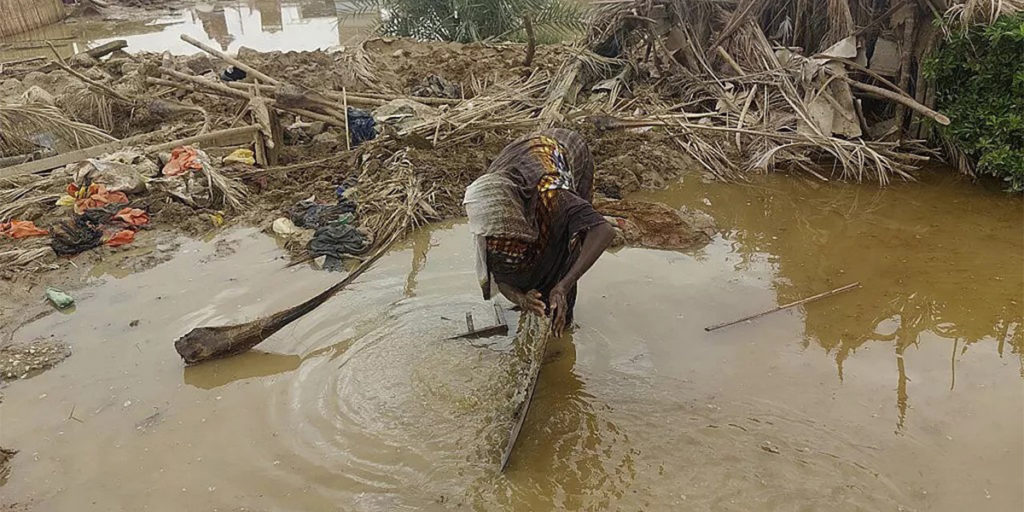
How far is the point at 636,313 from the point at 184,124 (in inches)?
211

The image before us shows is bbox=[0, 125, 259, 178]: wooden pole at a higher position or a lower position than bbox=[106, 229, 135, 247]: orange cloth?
higher

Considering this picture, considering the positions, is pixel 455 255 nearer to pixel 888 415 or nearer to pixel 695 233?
pixel 695 233

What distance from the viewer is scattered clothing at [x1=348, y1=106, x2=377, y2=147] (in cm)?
662

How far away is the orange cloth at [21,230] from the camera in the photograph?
498cm

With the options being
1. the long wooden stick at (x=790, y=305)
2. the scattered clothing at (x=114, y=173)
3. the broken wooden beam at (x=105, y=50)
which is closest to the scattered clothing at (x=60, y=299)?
the scattered clothing at (x=114, y=173)

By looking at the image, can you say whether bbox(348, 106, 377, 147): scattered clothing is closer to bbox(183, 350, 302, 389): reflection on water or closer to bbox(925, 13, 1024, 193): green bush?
bbox(183, 350, 302, 389): reflection on water

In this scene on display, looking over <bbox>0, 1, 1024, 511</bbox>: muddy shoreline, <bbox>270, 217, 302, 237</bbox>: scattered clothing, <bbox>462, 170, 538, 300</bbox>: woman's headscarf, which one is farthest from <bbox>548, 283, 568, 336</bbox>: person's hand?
A: <bbox>270, 217, 302, 237</bbox>: scattered clothing

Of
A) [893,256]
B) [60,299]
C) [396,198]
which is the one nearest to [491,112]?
[396,198]

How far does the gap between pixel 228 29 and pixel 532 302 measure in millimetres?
16349

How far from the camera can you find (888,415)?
130 inches

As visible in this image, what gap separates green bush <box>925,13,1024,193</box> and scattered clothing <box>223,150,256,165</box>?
6.12 meters

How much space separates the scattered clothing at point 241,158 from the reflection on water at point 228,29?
6.94 metres

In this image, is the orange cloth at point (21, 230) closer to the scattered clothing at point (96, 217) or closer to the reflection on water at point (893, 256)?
the scattered clothing at point (96, 217)

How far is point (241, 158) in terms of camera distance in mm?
6324
